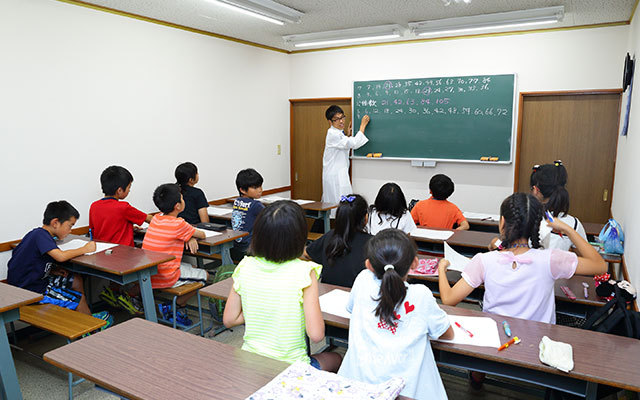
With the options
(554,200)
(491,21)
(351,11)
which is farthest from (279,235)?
(491,21)

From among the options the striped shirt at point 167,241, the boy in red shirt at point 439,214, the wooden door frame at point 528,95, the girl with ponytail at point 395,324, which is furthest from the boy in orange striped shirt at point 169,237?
Result: the wooden door frame at point 528,95

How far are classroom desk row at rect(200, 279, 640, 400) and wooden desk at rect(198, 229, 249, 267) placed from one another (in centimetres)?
180

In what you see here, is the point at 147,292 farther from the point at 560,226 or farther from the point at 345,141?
the point at 345,141

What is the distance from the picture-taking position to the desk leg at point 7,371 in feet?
7.24

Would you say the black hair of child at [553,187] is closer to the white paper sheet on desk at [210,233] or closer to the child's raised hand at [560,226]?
the child's raised hand at [560,226]

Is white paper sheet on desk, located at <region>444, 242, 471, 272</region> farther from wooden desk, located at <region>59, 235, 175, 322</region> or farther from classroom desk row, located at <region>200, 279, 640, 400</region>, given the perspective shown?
wooden desk, located at <region>59, 235, 175, 322</region>

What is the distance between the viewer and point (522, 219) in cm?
186

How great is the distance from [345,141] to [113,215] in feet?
9.94

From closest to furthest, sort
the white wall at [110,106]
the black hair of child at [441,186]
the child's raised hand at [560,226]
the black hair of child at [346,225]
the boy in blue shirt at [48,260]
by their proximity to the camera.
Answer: the child's raised hand at [560,226], the black hair of child at [346,225], the boy in blue shirt at [48,260], the white wall at [110,106], the black hair of child at [441,186]

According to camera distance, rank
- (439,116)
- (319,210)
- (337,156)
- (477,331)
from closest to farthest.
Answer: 1. (477,331)
2. (319,210)
3. (439,116)
4. (337,156)

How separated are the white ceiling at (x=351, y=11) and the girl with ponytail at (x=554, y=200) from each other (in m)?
1.77

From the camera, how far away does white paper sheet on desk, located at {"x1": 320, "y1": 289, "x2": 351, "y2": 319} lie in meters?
1.97

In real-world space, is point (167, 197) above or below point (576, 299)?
above

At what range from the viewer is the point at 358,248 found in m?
2.35
